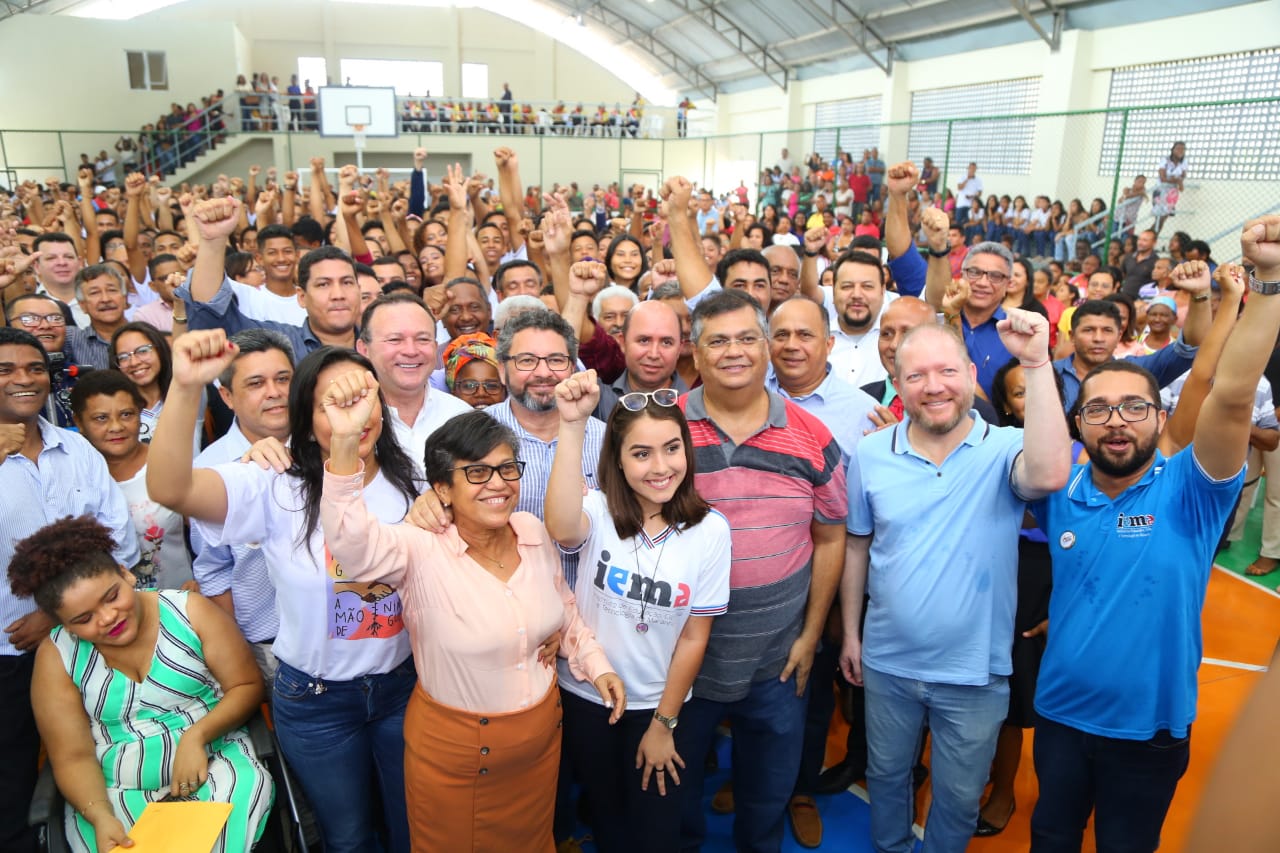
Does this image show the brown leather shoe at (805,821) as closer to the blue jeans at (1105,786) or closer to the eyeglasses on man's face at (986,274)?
the blue jeans at (1105,786)

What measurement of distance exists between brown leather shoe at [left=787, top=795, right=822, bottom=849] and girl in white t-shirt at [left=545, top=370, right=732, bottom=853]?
0.89 metres

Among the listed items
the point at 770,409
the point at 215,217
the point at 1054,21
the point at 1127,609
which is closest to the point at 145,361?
the point at 215,217

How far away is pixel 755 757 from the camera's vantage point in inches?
105

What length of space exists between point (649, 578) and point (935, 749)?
1.11 meters

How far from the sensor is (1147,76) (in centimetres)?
1375

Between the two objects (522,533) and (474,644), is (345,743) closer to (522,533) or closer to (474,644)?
(474,644)

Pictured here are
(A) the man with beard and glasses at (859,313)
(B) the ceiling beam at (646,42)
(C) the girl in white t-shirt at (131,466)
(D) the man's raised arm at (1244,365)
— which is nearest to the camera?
(D) the man's raised arm at (1244,365)

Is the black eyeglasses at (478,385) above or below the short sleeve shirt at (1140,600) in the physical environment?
above

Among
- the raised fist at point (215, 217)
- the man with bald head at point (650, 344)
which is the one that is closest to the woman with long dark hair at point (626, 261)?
the man with bald head at point (650, 344)

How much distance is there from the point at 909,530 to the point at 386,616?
1.57 meters

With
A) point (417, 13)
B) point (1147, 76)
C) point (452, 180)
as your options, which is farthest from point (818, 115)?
point (452, 180)

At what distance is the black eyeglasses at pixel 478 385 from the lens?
3398 millimetres

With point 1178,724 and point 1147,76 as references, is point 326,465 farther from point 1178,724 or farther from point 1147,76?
point 1147,76

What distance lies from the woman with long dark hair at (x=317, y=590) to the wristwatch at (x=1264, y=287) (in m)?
2.36
